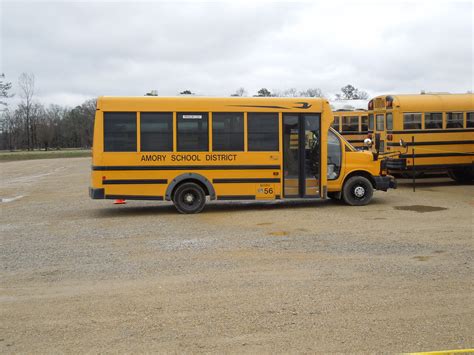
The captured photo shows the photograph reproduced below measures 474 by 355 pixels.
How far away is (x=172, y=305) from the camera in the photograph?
5.52m

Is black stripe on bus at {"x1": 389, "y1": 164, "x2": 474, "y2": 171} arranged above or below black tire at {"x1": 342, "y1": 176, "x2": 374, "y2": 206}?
above

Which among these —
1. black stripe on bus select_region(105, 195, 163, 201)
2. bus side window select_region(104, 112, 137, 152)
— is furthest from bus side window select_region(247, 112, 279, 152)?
bus side window select_region(104, 112, 137, 152)

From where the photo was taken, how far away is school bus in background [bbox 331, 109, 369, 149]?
24.1 m

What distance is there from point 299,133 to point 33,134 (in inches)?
3438

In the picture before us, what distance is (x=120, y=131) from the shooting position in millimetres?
11898

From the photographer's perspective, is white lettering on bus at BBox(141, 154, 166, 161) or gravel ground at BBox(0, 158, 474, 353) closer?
gravel ground at BBox(0, 158, 474, 353)

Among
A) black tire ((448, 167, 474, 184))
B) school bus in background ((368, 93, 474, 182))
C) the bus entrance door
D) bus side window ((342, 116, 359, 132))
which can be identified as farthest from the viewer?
bus side window ((342, 116, 359, 132))

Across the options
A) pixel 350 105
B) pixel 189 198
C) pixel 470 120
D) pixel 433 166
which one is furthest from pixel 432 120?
pixel 189 198

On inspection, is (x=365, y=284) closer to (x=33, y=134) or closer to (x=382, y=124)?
(x=382, y=124)

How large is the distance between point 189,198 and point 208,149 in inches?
48.2

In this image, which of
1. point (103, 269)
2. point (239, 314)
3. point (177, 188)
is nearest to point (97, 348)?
point (239, 314)

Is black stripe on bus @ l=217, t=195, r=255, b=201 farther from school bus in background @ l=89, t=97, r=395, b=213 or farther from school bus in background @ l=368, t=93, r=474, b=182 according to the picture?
school bus in background @ l=368, t=93, r=474, b=182

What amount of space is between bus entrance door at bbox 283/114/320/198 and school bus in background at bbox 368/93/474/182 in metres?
5.64

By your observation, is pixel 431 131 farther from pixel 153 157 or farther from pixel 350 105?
pixel 153 157
